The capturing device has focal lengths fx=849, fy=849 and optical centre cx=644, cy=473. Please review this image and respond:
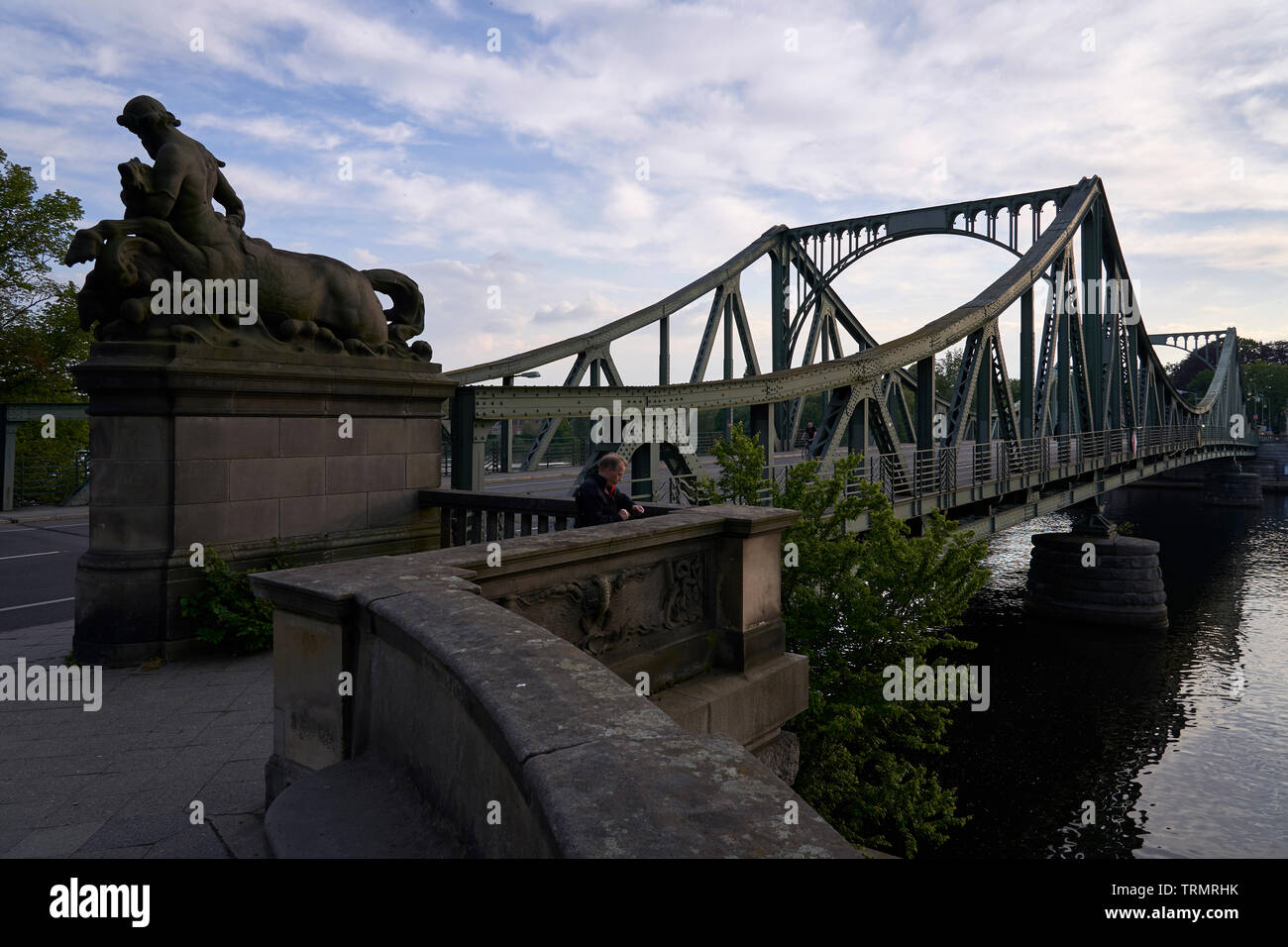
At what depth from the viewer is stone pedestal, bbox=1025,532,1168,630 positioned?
2773cm

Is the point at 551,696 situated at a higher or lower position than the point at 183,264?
lower

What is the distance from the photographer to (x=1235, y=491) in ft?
214

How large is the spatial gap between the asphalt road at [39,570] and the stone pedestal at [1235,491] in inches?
2880

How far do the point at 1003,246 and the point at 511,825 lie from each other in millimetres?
35863

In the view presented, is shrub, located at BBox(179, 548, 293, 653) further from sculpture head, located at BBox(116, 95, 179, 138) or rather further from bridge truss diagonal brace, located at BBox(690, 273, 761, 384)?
bridge truss diagonal brace, located at BBox(690, 273, 761, 384)

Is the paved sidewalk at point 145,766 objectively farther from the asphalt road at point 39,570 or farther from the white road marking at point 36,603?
the white road marking at point 36,603

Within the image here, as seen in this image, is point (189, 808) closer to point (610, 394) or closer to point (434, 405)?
point (434, 405)

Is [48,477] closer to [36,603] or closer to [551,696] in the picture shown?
[36,603]

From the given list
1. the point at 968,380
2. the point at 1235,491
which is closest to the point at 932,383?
the point at 968,380

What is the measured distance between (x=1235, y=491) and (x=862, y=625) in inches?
2753
